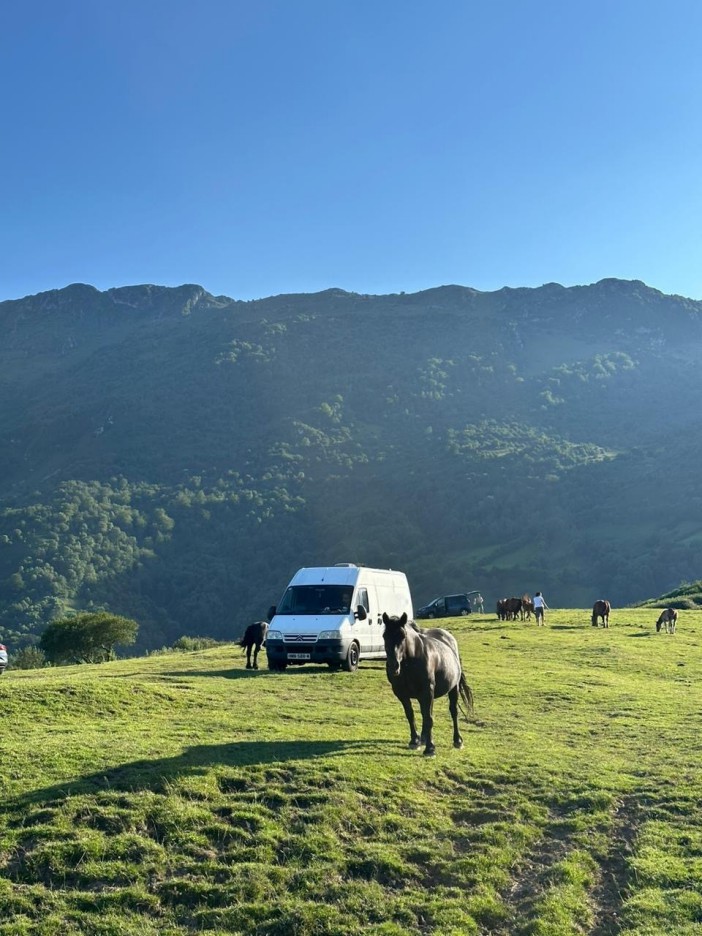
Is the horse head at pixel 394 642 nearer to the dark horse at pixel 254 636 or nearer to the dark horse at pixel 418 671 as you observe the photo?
the dark horse at pixel 418 671

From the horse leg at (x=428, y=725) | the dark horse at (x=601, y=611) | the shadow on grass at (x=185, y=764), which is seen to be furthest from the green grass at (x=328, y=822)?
the dark horse at (x=601, y=611)

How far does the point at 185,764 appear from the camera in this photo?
34.2ft

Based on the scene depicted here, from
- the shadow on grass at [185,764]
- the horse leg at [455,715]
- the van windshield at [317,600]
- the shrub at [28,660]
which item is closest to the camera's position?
the shadow on grass at [185,764]

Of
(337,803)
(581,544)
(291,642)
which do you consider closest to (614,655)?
(291,642)

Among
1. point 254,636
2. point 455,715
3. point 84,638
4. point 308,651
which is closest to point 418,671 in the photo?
point 455,715

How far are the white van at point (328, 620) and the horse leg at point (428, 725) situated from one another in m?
9.68

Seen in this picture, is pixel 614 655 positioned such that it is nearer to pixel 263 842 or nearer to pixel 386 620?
pixel 386 620

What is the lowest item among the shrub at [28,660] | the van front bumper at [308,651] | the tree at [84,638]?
the shrub at [28,660]

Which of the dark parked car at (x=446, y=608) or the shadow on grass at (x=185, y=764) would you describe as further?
the dark parked car at (x=446, y=608)

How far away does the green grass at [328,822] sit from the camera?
24.0 ft

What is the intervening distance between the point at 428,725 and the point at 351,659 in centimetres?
1128

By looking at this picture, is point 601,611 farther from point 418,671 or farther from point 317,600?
point 418,671

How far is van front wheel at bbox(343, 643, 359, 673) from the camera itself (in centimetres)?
2320

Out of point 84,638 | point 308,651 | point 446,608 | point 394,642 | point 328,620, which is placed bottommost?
point 84,638
